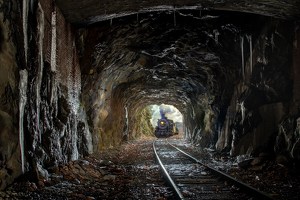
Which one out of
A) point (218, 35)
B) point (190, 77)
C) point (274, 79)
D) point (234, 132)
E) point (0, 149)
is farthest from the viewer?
point (190, 77)

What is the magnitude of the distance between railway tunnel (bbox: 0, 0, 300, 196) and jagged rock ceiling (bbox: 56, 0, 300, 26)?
3 cm

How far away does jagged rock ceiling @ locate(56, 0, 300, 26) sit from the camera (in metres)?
4.97

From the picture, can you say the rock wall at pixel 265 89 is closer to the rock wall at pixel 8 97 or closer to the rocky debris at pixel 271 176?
the rocky debris at pixel 271 176

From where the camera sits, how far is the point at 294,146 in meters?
5.27

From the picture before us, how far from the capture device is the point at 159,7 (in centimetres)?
583

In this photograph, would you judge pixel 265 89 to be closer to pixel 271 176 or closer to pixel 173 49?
pixel 271 176

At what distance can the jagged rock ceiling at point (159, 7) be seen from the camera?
16.3ft

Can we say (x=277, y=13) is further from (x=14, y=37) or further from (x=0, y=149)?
(x=0, y=149)

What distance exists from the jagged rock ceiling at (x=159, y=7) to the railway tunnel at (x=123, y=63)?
0.03m

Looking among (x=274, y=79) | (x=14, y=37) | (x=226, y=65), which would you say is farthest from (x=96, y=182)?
(x=226, y=65)

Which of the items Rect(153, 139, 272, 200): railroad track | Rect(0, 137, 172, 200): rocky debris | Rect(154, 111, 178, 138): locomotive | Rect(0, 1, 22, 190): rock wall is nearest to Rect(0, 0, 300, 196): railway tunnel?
Rect(0, 1, 22, 190): rock wall

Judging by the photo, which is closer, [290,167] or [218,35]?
[290,167]

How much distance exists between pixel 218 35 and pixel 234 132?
12.4 feet

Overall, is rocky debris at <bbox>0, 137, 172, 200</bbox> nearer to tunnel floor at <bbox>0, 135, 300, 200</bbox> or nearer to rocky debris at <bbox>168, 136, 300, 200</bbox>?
tunnel floor at <bbox>0, 135, 300, 200</bbox>
